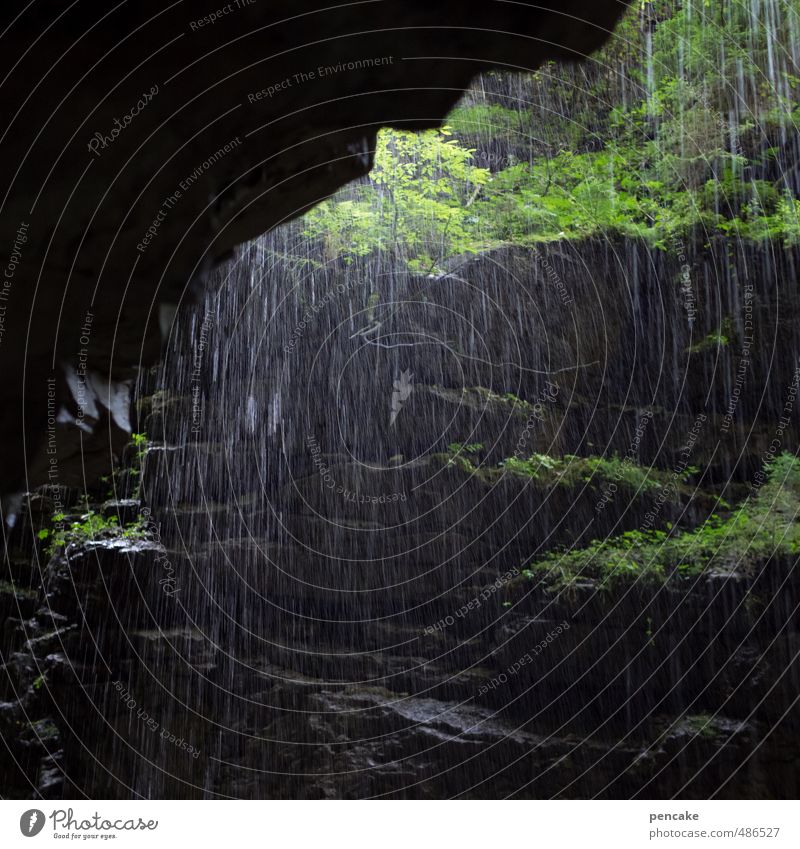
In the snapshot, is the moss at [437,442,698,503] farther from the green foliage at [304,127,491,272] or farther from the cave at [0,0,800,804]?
the green foliage at [304,127,491,272]

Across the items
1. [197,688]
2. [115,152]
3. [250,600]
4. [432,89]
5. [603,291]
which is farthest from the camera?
[603,291]

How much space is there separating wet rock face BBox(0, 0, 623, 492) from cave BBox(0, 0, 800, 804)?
820mm

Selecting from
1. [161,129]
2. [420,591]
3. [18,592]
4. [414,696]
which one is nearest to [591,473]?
[420,591]

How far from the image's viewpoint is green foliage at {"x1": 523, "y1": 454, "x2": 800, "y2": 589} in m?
7.18

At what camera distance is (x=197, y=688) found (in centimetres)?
732

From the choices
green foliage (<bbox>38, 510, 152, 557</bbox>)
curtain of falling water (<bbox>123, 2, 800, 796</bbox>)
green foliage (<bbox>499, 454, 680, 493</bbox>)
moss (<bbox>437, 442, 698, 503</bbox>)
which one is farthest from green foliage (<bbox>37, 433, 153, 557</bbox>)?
green foliage (<bbox>499, 454, 680, 493</bbox>)

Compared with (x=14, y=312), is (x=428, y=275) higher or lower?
higher

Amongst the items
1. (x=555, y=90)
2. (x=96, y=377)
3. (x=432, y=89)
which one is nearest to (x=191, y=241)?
(x=96, y=377)

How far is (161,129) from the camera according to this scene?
139 inches

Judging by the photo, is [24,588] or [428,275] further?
[428,275]

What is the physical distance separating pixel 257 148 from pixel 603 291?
5.72m
